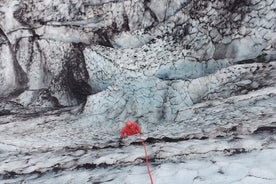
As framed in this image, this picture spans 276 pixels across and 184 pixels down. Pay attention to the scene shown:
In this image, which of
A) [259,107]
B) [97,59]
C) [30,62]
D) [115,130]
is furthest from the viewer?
[30,62]

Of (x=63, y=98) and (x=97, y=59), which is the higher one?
(x=97, y=59)

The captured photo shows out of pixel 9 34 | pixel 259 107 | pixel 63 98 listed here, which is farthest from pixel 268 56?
pixel 9 34

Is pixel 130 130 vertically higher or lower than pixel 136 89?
lower

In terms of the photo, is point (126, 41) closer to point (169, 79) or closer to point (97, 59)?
point (97, 59)

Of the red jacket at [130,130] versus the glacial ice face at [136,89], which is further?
the red jacket at [130,130]

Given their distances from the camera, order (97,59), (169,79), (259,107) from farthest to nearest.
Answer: (97,59), (169,79), (259,107)

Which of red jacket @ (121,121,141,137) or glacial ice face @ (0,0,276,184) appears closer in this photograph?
glacial ice face @ (0,0,276,184)

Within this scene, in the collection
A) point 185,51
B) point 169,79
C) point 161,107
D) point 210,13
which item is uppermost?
point 210,13

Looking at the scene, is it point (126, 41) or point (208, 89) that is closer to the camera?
point (208, 89)

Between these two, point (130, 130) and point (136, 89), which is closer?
point (130, 130)

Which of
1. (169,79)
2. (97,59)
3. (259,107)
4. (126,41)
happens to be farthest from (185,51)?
(259,107)
